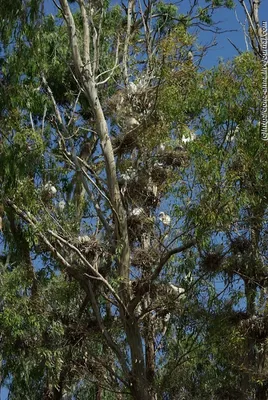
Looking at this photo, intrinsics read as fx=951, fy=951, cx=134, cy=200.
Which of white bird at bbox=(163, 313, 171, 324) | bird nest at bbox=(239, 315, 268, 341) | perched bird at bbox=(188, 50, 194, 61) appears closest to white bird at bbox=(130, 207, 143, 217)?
white bird at bbox=(163, 313, 171, 324)

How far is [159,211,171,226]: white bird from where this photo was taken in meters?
10.4

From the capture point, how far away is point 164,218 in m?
10.5

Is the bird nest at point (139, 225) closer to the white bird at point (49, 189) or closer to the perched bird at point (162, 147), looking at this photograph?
the perched bird at point (162, 147)

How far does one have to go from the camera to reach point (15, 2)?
9.85 m

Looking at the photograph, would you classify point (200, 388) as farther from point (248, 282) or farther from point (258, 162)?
point (258, 162)

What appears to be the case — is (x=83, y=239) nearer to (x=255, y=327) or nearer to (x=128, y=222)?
(x=128, y=222)

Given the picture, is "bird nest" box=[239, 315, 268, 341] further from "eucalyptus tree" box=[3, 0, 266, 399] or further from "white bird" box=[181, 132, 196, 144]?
"white bird" box=[181, 132, 196, 144]

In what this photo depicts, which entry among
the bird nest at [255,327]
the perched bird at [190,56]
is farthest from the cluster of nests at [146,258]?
the perched bird at [190,56]

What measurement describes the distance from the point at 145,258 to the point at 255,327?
1409 millimetres

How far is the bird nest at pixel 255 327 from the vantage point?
33.3 feet

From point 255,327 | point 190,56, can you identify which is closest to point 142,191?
point 190,56

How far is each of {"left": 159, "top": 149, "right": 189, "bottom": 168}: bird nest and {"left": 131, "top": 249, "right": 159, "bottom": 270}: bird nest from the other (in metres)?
1.05

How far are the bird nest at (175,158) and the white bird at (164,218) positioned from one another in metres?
0.60

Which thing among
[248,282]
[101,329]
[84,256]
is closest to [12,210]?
[84,256]
